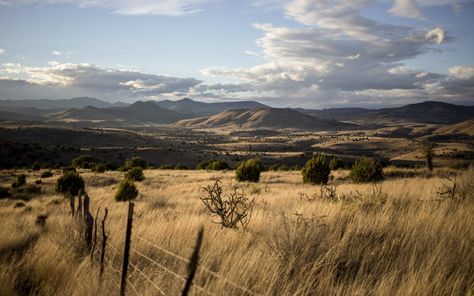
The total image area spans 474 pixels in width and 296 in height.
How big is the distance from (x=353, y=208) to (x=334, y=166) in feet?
103

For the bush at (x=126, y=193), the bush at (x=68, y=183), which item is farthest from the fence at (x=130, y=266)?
the bush at (x=68, y=183)

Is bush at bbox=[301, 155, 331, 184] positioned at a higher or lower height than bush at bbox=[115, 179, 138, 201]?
higher

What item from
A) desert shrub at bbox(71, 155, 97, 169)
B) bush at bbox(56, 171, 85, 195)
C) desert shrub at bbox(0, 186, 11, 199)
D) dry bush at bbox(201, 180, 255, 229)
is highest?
dry bush at bbox(201, 180, 255, 229)

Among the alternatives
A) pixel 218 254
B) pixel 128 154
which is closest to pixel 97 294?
pixel 218 254

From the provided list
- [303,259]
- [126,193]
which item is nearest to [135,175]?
[126,193]

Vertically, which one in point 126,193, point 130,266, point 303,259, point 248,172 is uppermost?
point 303,259

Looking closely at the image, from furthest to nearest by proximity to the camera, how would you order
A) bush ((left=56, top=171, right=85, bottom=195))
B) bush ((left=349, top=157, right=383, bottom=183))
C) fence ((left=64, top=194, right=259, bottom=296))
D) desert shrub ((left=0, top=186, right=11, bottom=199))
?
bush ((left=56, top=171, right=85, bottom=195)), desert shrub ((left=0, top=186, right=11, bottom=199)), bush ((left=349, top=157, right=383, bottom=183)), fence ((left=64, top=194, right=259, bottom=296))

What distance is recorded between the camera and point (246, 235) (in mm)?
5734

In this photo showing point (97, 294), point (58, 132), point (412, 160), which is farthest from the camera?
point (58, 132)

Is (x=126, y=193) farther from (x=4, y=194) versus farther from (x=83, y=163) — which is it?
(x=83, y=163)

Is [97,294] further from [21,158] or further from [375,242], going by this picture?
[21,158]

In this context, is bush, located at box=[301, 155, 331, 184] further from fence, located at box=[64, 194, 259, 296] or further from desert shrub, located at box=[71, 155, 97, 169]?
desert shrub, located at box=[71, 155, 97, 169]

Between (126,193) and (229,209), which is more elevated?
(229,209)

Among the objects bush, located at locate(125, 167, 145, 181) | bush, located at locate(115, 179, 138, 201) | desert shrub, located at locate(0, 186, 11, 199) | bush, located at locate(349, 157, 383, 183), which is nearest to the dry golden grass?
bush, located at locate(115, 179, 138, 201)
